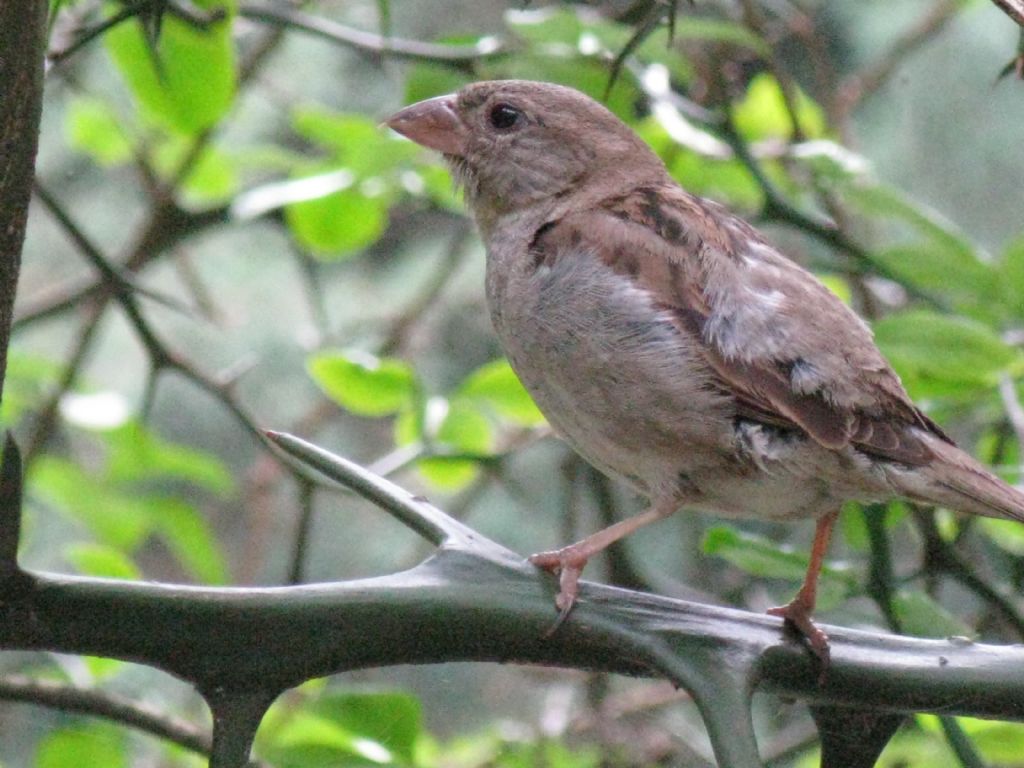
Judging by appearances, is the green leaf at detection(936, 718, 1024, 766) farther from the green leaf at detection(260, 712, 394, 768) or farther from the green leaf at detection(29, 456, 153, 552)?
the green leaf at detection(29, 456, 153, 552)

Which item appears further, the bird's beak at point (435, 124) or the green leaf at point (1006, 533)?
the bird's beak at point (435, 124)

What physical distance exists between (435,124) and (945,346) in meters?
1.19

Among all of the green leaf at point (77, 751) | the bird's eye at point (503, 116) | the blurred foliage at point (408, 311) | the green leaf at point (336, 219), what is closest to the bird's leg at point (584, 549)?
the blurred foliage at point (408, 311)

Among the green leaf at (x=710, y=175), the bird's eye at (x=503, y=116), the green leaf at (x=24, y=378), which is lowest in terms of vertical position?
the green leaf at (x=24, y=378)

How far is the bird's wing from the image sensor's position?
7.53 ft

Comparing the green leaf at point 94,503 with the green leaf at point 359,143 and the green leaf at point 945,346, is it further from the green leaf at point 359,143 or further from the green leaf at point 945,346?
the green leaf at point 945,346

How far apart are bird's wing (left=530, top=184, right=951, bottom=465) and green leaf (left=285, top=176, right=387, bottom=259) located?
39.9 inches

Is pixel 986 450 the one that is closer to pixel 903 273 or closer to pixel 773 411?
pixel 903 273

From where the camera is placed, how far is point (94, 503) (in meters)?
4.14

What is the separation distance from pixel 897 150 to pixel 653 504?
5293 millimetres

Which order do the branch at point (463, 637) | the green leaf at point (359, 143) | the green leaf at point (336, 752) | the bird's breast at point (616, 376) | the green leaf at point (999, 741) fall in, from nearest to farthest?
the branch at point (463, 637) < the green leaf at point (336, 752) < the bird's breast at point (616, 376) < the green leaf at point (999, 741) < the green leaf at point (359, 143)

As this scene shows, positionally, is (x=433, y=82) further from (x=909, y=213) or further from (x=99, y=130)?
(x=99, y=130)

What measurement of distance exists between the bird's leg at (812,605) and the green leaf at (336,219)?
5.37 feet

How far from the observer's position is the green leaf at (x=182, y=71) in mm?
3070
